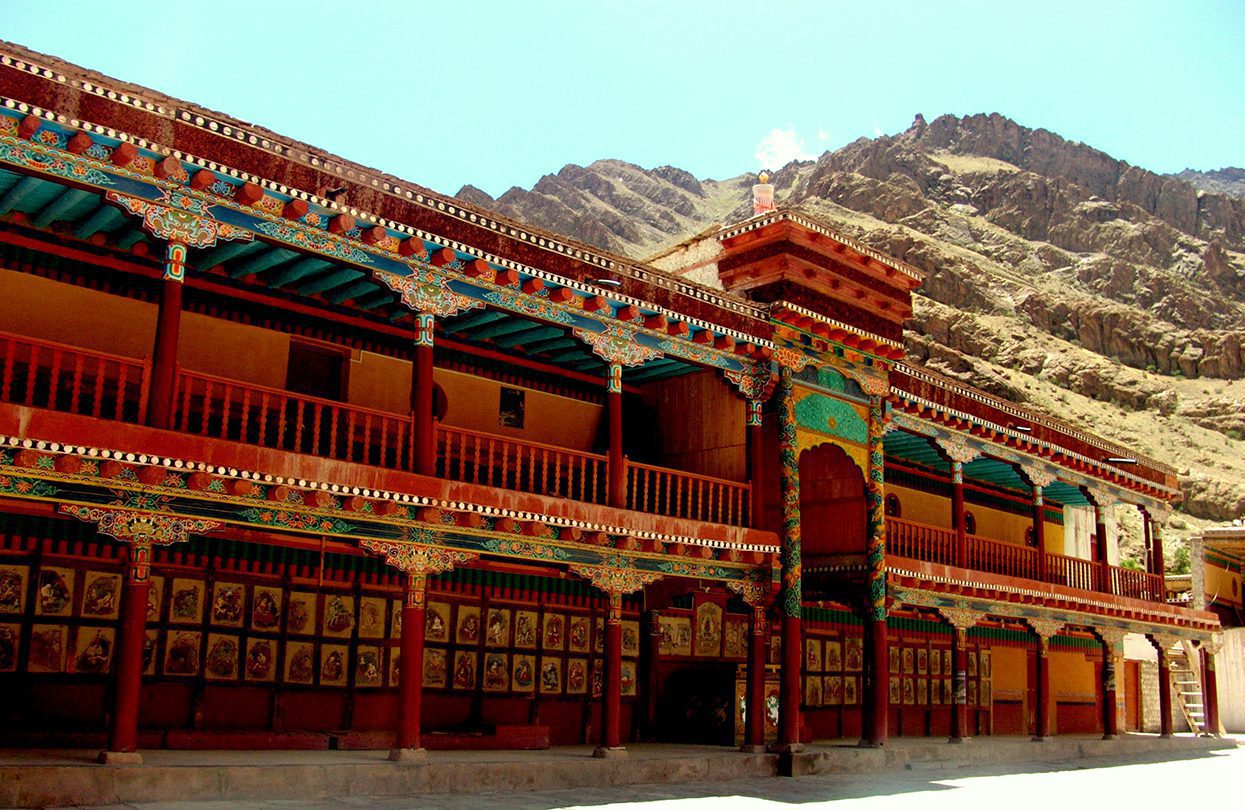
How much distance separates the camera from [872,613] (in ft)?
53.2

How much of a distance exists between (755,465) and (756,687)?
2879mm

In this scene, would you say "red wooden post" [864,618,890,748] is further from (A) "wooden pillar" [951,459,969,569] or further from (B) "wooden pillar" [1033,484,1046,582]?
(B) "wooden pillar" [1033,484,1046,582]

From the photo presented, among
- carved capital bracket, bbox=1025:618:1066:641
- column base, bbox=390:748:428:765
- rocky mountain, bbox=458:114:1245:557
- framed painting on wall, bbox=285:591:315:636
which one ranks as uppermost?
rocky mountain, bbox=458:114:1245:557

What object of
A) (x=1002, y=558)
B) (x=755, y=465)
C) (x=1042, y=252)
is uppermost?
(x=1042, y=252)

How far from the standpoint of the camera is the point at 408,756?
36.4ft

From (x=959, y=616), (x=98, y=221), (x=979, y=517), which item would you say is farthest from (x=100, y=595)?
(x=979, y=517)

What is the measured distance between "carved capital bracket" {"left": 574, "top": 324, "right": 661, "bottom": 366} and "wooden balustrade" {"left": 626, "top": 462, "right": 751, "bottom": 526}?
1.30 meters

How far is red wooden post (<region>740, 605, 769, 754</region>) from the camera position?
14.7 m

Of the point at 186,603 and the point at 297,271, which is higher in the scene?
the point at 297,271

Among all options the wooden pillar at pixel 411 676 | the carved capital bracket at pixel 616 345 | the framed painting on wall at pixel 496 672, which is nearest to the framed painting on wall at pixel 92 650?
the wooden pillar at pixel 411 676

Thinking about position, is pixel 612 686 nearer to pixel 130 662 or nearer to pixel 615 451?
pixel 615 451

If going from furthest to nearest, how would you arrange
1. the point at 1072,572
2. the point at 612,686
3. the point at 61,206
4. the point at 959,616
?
1. the point at 1072,572
2. the point at 959,616
3. the point at 612,686
4. the point at 61,206

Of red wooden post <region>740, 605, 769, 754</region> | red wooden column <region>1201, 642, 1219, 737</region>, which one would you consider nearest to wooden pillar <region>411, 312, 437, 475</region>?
red wooden post <region>740, 605, 769, 754</region>

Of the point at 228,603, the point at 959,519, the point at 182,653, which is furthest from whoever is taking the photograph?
the point at 959,519
